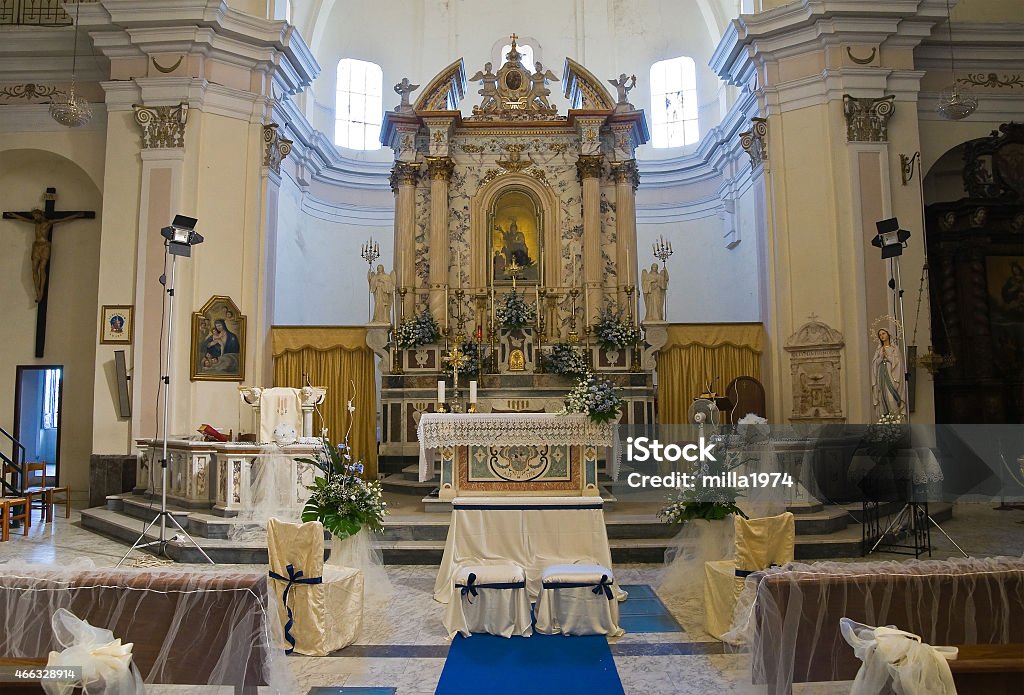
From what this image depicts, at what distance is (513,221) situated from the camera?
1317 cm

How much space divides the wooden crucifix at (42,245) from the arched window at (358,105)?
591cm

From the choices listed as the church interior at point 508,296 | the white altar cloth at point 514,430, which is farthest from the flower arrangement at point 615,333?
the white altar cloth at point 514,430

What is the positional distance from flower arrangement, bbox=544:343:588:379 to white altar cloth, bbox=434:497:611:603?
5.63 metres

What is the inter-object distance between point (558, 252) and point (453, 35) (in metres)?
7.14

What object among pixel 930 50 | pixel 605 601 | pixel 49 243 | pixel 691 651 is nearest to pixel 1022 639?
pixel 691 651

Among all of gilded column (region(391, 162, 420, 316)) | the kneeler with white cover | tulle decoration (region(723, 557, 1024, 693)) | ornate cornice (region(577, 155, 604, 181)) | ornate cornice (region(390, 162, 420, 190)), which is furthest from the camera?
ornate cornice (region(390, 162, 420, 190))

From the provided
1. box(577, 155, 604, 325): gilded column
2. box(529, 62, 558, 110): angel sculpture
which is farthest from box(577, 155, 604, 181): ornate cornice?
box(529, 62, 558, 110): angel sculpture

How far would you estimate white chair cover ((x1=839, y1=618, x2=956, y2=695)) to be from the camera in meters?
2.73

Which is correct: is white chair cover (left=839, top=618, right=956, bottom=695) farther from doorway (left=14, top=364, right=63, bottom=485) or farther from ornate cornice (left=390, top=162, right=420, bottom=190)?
doorway (left=14, top=364, right=63, bottom=485)

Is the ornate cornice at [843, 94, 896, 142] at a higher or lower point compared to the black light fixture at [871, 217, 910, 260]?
higher

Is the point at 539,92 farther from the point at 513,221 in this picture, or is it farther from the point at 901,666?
the point at 901,666

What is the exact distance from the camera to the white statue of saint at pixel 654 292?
12.5 metres

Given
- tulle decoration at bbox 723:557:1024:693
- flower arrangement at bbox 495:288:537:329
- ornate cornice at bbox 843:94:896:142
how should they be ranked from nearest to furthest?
1. tulle decoration at bbox 723:557:1024:693
2. ornate cornice at bbox 843:94:896:142
3. flower arrangement at bbox 495:288:537:329

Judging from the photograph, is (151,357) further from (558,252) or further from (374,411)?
(558,252)
